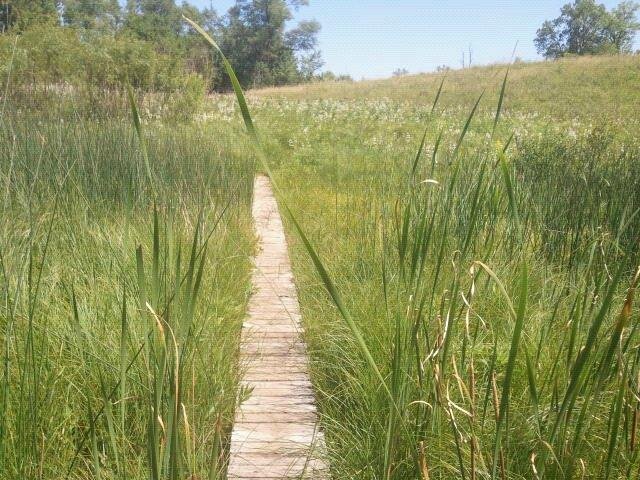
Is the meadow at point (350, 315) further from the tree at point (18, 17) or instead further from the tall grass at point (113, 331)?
the tree at point (18, 17)

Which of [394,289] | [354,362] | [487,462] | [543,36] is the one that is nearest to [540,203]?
[394,289]

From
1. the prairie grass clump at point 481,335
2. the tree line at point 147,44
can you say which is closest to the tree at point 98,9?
the tree line at point 147,44

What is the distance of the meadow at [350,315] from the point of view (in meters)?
1.10

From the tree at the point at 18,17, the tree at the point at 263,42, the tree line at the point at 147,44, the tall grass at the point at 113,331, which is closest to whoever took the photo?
the tall grass at the point at 113,331

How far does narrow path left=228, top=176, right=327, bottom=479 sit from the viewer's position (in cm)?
177

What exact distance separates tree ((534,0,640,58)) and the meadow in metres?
48.3

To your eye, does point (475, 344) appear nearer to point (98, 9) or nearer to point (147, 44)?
point (147, 44)

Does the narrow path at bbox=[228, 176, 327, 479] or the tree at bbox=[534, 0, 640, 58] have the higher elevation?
the tree at bbox=[534, 0, 640, 58]

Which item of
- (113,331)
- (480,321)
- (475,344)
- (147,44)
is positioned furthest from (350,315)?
(147,44)

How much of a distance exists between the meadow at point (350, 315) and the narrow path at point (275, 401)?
0.07 m

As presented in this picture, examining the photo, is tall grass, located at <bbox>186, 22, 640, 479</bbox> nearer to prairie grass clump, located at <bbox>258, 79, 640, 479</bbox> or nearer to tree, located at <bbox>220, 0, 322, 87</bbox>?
prairie grass clump, located at <bbox>258, 79, 640, 479</bbox>

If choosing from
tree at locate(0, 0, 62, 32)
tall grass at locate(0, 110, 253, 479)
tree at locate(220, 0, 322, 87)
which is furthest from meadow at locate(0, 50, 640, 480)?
tree at locate(220, 0, 322, 87)

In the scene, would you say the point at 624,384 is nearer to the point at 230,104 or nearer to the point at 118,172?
the point at 118,172

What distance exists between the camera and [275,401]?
2164 millimetres
